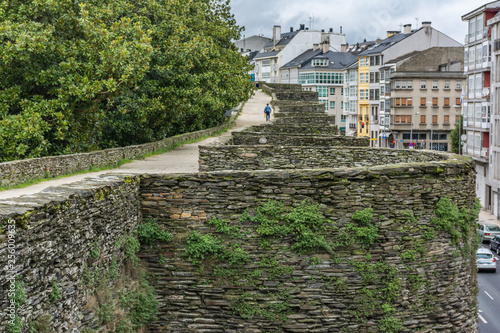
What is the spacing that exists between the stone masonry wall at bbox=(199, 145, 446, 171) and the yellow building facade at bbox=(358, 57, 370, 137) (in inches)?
3387

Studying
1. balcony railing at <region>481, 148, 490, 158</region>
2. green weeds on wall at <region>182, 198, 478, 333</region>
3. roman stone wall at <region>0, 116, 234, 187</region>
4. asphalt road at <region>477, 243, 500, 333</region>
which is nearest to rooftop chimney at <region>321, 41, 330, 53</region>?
balcony railing at <region>481, 148, 490, 158</region>

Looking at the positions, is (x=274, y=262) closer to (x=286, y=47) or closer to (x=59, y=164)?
(x=59, y=164)

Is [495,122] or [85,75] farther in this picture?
[495,122]

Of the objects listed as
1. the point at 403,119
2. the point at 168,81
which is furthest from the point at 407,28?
the point at 168,81

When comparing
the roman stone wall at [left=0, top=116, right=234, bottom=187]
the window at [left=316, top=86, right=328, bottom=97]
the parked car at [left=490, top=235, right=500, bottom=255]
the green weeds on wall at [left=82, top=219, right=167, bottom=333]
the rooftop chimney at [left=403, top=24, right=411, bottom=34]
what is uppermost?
the rooftop chimney at [left=403, top=24, right=411, bottom=34]

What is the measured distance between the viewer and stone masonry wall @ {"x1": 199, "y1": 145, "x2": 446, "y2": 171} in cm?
1758

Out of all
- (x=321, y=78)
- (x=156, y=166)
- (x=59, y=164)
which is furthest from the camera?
(x=321, y=78)

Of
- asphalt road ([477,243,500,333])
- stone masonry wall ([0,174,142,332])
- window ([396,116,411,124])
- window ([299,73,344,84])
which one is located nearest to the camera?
stone masonry wall ([0,174,142,332])

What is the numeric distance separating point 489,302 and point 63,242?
96.8 ft

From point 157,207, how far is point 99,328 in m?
2.71

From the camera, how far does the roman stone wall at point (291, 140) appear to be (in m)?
21.2

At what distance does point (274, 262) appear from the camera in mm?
11555

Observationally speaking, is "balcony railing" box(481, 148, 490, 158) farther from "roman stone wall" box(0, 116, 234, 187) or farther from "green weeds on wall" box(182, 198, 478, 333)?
"green weeds on wall" box(182, 198, 478, 333)

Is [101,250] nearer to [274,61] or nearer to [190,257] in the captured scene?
[190,257]
